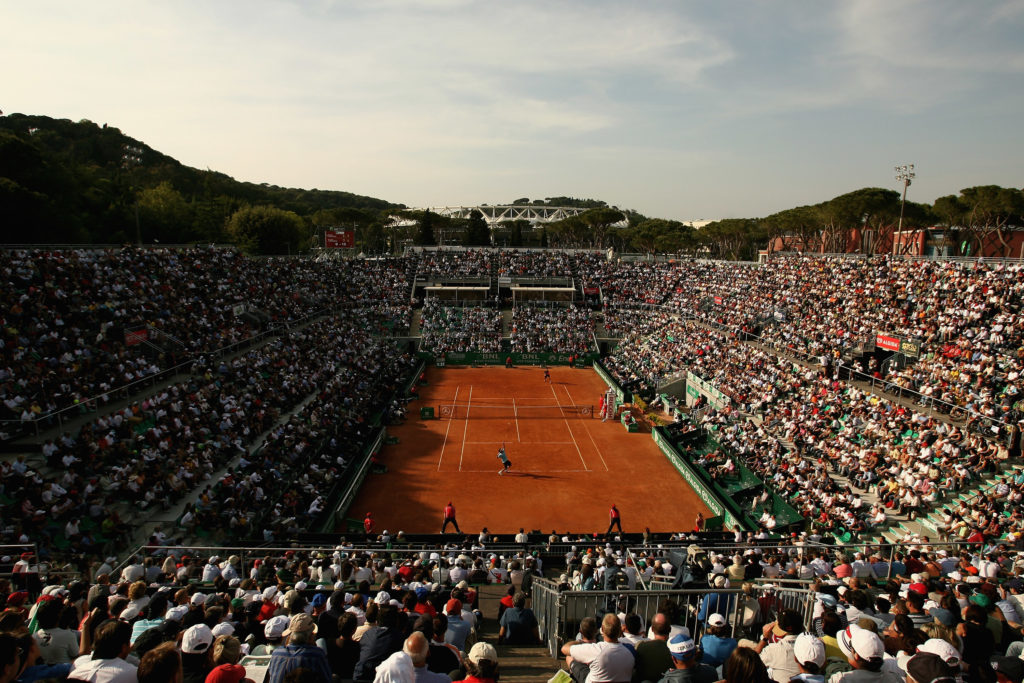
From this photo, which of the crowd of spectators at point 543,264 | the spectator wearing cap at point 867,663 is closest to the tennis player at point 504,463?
the spectator wearing cap at point 867,663

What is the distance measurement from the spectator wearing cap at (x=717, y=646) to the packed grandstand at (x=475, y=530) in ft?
0.09

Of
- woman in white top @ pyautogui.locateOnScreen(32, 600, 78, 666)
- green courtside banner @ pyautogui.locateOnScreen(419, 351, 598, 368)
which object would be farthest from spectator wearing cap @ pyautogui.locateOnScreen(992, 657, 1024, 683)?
green courtside banner @ pyautogui.locateOnScreen(419, 351, 598, 368)

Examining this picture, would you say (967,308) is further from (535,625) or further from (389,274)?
(389,274)

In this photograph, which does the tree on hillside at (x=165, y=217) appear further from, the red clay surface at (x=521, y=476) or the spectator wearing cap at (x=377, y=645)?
the spectator wearing cap at (x=377, y=645)

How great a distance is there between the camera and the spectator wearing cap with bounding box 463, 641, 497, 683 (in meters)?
4.85

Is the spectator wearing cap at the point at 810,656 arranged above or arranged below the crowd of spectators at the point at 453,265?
below

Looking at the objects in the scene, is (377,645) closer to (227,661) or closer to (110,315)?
→ (227,661)

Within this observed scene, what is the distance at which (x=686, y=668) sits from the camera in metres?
4.88

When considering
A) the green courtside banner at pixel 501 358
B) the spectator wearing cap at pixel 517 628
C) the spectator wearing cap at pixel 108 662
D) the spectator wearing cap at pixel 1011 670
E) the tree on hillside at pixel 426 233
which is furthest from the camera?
the tree on hillside at pixel 426 233

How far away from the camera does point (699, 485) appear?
80.2ft

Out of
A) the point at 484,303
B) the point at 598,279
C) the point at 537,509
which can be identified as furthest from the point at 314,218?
the point at 537,509

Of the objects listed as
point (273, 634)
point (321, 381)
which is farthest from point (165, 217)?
point (273, 634)

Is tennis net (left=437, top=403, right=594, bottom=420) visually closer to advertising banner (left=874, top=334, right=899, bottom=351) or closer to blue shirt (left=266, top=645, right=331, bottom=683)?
advertising banner (left=874, top=334, right=899, bottom=351)

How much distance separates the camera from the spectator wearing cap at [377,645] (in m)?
5.57
